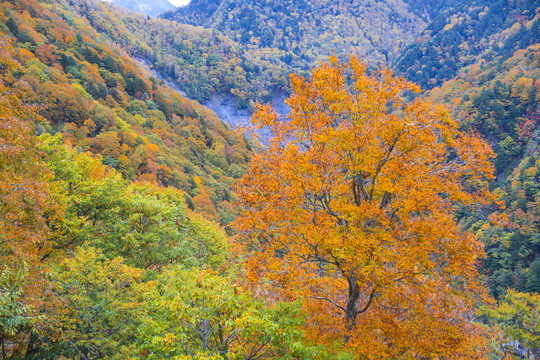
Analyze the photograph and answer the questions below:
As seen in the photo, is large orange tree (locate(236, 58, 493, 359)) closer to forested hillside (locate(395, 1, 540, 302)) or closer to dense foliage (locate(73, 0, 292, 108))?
forested hillside (locate(395, 1, 540, 302))

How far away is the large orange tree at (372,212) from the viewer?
27.1 feet

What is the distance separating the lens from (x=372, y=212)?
8.55 meters

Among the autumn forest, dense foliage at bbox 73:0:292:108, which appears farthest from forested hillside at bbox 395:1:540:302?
dense foliage at bbox 73:0:292:108

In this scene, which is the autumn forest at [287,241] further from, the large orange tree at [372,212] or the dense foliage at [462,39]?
the dense foliage at [462,39]

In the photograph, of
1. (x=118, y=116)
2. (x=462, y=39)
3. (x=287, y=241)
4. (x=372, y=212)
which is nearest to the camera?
(x=372, y=212)

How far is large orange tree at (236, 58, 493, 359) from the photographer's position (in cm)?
826

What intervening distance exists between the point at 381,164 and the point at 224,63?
186 meters

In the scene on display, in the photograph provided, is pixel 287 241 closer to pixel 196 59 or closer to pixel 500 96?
pixel 500 96

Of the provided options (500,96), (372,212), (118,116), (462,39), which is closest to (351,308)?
(372,212)

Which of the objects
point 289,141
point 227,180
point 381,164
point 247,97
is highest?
point 381,164

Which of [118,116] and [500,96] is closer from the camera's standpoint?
[118,116]

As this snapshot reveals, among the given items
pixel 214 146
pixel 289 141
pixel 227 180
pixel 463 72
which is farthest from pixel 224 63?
pixel 289 141

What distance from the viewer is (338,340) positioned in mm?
8922

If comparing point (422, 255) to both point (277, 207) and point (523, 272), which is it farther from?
point (523, 272)
